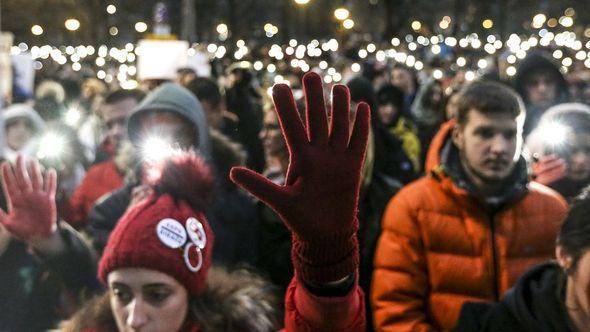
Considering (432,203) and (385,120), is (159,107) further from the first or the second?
(385,120)

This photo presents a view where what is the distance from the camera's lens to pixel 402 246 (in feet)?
12.7

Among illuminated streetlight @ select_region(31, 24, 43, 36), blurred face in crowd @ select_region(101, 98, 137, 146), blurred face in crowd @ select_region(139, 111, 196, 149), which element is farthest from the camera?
illuminated streetlight @ select_region(31, 24, 43, 36)

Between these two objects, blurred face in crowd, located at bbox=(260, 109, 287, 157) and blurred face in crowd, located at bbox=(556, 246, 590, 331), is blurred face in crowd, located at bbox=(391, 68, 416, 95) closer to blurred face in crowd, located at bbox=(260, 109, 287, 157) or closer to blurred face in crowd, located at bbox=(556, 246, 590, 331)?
blurred face in crowd, located at bbox=(260, 109, 287, 157)

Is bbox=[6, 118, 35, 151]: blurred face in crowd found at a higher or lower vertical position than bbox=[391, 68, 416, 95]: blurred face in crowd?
higher

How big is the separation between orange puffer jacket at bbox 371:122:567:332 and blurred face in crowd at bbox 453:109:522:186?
4.2 inches

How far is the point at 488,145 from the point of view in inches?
154

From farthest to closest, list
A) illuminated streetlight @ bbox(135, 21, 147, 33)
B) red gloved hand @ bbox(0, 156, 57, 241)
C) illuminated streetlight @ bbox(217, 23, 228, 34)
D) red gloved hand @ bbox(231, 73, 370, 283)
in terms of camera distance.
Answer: illuminated streetlight @ bbox(217, 23, 228, 34) → illuminated streetlight @ bbox(135, 21, 147, 33) → red gloved hand @ bbox(0, 156, 57, 241) → red gloved hand @ bbox(231, 73, 370, 283)

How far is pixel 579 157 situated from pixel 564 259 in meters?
2.43

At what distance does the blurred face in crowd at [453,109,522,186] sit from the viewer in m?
3.88

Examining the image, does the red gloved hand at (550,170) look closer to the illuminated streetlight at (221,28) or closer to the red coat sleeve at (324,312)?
the red coat sleeve at (324,312)

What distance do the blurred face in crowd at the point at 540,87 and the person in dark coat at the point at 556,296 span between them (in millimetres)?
4250

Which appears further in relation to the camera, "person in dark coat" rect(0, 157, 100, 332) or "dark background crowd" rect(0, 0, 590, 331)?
"dark background crowd" rect(0, 0, 590, 331)

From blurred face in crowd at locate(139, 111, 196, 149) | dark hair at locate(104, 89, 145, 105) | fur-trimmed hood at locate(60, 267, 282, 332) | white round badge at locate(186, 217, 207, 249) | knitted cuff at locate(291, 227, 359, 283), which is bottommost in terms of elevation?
fur-trimmed hood at locate(60, 267, 282, 332)

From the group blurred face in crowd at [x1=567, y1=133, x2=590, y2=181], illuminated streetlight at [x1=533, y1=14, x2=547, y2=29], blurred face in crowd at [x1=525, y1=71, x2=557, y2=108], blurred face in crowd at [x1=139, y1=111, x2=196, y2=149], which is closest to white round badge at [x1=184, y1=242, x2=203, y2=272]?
blurred face in crowd at [x1=139, y1=111, x2=196, y2=149]
